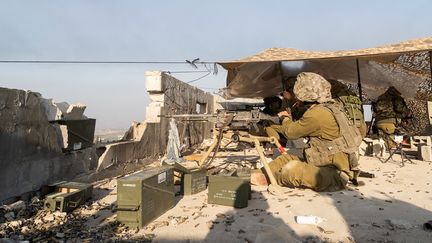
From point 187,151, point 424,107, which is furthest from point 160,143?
point 424,107

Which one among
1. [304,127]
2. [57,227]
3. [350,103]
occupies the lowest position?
[57,227]

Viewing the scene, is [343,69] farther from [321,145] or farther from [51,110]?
[51,110]

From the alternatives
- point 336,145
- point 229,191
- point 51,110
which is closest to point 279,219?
point 229,191

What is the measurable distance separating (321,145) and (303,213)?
5.22ft

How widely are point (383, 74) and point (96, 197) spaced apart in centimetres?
707

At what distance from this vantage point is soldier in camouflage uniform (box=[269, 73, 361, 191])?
506 cm

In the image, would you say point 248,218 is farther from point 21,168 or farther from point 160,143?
point 160,143

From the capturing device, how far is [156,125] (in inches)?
365

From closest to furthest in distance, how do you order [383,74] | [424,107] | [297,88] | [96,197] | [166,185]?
[166,185], [96,197], [297,88], [383,74], [424,107]

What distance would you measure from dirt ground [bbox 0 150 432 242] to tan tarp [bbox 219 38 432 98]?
8.01ft

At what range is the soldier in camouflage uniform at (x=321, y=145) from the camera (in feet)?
16.6

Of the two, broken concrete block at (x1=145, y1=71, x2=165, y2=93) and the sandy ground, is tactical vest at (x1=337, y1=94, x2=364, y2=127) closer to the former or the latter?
the sandy ground

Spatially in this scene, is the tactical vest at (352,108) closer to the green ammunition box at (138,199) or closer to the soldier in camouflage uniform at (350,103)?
the soldier in camouflage uniform at (350,103)

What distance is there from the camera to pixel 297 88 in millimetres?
5445
